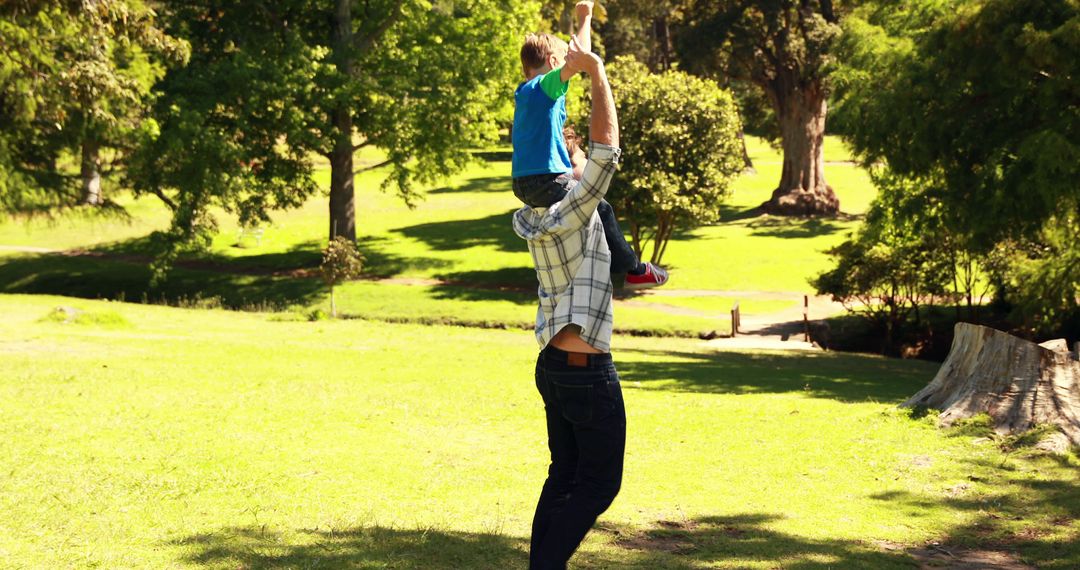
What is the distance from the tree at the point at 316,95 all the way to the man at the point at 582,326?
3040cm

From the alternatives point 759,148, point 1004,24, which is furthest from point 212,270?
point 759,148

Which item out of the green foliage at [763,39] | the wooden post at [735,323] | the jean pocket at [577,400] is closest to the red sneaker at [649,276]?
the jean pocket at [577,400]

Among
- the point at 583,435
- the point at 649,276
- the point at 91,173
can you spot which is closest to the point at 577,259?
the point at 649,276

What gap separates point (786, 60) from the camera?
5147 centimetres

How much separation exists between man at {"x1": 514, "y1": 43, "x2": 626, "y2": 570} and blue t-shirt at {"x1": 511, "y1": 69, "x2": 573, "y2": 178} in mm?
176

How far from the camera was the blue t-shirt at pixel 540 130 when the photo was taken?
175 inches

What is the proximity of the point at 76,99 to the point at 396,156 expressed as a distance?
15.5m

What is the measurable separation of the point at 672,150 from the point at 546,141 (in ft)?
109

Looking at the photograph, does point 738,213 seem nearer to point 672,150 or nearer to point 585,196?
point 672,150

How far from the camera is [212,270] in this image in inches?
1647

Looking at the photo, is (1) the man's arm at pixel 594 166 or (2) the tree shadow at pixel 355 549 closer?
(1) the man's arm at pixel 594 166

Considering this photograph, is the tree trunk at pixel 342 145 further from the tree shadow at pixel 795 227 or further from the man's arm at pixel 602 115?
the man's arm at pixel 602 115

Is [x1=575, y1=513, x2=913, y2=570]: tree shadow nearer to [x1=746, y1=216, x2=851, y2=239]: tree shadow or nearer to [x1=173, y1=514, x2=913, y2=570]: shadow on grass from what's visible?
[x1=173, y1=514, x2=913, y2=570]: shadow on grass

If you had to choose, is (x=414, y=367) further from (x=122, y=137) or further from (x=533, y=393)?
(x=122, y=137)
